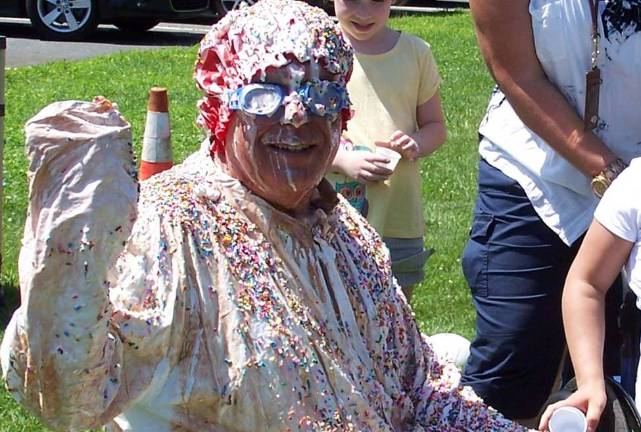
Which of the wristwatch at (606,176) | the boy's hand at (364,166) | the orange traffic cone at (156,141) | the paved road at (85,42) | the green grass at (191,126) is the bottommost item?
the paved road at (85,42)

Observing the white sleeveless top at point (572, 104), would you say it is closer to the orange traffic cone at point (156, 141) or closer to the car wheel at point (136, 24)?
the orange traffic cone at point (156, 141)

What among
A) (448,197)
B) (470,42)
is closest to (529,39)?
(448,197)

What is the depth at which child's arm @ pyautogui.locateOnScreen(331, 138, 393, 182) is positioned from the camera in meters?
4.22

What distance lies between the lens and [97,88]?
9.78 metres

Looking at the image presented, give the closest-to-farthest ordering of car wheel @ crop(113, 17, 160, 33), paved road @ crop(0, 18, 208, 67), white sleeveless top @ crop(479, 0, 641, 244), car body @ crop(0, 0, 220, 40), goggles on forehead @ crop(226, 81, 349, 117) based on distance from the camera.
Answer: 1. goggles on forehead @ crop(226, 81, 349, 117)
2. white sleeveless top @ crop(479, 0, 641, 244)
3. paved road @ crop(0, 18, 208, 67)
4. car body @ crop(0, 0, 220, 40)
5. car wheel @ crop(113, 17, 160, 33)

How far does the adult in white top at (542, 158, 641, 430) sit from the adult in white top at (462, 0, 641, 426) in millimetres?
166

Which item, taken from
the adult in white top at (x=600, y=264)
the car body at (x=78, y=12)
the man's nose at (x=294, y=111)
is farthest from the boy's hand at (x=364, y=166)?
the car body at (x=78, y=12)

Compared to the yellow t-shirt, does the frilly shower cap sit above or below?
above

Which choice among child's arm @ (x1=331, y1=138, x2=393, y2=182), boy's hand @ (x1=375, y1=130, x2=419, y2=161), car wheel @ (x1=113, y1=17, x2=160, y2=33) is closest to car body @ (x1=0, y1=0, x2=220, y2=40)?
car wheel @ (x1=113, y1=17, x2=160, y2=33)

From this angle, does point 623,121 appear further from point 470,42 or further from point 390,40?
point 470,42

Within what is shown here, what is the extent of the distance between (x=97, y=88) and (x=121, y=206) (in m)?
8.10

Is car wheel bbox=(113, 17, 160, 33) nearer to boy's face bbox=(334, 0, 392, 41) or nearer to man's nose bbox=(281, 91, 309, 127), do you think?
boy's face bbox=(334, 0, 392, 41)

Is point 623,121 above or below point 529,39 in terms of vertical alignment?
below

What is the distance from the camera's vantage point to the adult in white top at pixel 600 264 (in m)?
3.02
